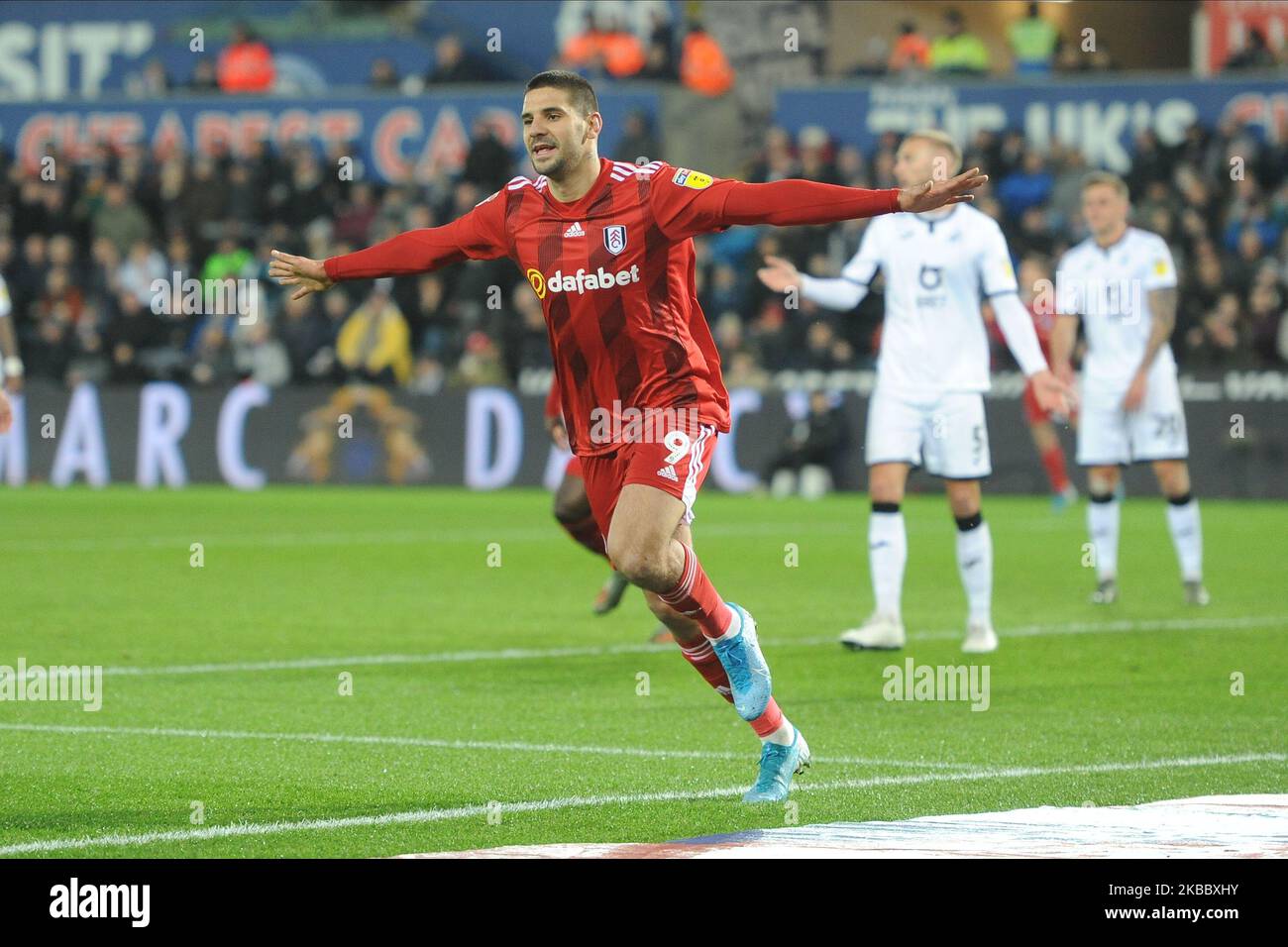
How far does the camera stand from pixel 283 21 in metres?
31.2

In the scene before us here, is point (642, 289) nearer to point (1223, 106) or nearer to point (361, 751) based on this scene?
point (361, 751)

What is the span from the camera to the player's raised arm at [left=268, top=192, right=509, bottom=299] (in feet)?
24.4

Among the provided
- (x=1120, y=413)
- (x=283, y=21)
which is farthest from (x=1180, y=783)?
(x=283, y=21)

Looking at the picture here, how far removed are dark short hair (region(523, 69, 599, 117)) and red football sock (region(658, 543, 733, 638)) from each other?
1431 mm

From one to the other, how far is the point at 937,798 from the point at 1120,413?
719 centimetres

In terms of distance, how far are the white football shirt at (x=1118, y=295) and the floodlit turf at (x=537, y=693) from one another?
1408 millimetres

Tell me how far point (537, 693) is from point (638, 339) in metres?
2.61

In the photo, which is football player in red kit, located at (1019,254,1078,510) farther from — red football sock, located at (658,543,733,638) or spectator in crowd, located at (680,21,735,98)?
red football sock, located at (658,543,733,638)

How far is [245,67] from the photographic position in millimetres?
28688

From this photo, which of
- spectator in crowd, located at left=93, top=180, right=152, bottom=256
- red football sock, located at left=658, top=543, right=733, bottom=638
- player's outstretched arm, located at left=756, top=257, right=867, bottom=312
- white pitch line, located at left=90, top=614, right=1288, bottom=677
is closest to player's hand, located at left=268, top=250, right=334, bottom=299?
red football sock, located at left=658, top=543, right=733, bottom=638

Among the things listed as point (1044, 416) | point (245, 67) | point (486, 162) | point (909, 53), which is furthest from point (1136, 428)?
point (245, 67)

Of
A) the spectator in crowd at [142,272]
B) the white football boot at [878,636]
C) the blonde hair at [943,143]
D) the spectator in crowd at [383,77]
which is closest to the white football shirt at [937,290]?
the blonde hair at [943,143]

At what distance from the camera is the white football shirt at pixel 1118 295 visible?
1336 centimetres

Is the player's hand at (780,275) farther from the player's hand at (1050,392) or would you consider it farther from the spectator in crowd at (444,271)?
the spectator in crowd at (444,271)
